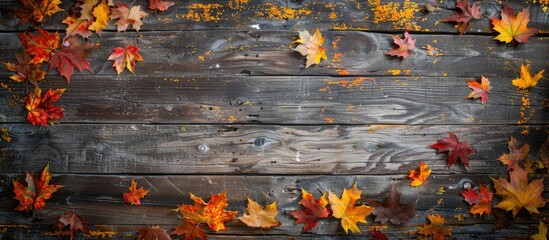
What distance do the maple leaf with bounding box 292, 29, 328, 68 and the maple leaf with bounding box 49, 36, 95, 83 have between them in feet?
3.99

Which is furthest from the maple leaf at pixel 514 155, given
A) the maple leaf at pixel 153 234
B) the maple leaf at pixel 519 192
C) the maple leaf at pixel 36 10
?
the maple leaf at pixel 36 10

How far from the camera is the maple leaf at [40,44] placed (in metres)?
2.53

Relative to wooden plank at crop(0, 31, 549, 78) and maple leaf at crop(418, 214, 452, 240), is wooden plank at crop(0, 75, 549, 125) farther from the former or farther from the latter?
maple leaf at crop(418, 214, 452, 240)

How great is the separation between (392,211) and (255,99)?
1060mm

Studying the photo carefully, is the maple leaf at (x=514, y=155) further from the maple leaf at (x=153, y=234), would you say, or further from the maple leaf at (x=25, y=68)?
the maple leaf at (x=25, y=68)

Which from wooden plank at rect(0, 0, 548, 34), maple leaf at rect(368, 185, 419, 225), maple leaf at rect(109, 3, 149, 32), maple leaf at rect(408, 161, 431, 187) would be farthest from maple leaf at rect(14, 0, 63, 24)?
maple leaf at rect(408, 161, 431, 187)

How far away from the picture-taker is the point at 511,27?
259 centimetres

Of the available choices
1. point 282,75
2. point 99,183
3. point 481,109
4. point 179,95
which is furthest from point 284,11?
point 99,183

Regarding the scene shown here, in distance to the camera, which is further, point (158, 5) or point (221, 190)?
point (221, 190)

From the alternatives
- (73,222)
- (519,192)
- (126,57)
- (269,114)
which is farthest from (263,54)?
(519,192)

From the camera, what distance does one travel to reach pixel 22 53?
2.56 m

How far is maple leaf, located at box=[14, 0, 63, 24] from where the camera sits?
253 cm

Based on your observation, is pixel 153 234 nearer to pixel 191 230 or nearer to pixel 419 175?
pixel 191 230

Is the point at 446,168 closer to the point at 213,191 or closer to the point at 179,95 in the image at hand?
the point at 213,191
